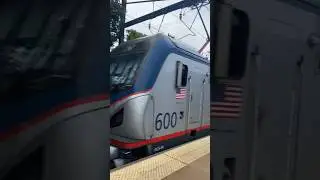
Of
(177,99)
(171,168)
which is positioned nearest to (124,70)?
(177,99)

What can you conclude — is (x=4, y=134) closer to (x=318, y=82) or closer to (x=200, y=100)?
(x=318, y=82)

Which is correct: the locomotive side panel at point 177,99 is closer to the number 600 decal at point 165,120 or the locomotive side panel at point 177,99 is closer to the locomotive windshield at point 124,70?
the number 600 decal at point 165,120

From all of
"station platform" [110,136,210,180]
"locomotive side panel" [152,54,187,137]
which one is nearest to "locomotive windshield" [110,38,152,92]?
"locomotive side panel" [152,54,187,137]

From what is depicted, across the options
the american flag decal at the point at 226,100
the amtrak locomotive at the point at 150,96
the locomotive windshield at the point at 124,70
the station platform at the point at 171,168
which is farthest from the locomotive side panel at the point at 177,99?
the american flag decal at the point at 226,100

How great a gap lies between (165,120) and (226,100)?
6439mm

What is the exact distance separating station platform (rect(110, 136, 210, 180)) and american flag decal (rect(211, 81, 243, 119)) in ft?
9.18

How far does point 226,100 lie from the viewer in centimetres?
205

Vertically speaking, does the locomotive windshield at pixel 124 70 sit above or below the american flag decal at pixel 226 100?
above

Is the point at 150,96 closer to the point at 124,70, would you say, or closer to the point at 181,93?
the point at 124,70

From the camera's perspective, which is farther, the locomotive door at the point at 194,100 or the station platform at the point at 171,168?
the locomotive door at the point at 194,100

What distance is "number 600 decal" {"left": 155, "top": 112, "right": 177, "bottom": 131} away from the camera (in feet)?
26.9

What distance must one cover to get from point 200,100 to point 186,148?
3297 mm

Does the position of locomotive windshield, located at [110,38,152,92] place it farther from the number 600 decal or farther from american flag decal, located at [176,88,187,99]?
american flag decal, located at [176,88,187,99]

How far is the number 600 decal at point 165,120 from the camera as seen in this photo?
26.9 feet
